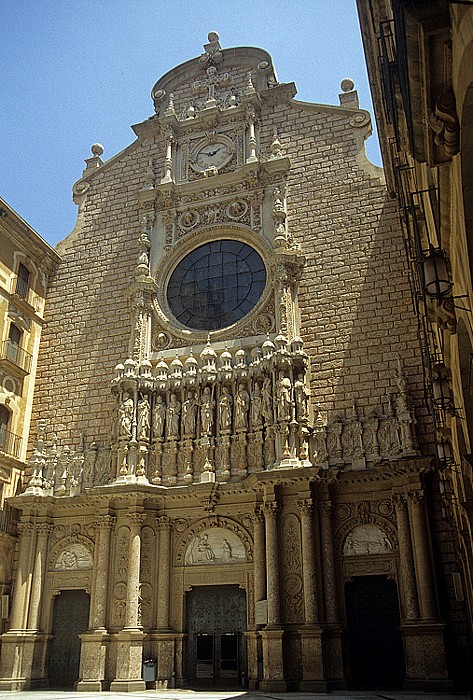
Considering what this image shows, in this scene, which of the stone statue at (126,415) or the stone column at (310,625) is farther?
the stone statue at (126,415)

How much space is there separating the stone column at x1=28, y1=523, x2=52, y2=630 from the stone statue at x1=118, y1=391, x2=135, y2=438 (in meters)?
3.27

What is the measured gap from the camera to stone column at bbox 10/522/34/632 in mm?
16891

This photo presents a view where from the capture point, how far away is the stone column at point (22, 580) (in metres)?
16.9

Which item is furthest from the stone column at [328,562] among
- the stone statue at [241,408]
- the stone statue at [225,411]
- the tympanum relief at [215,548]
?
the stone statue at [225,411]

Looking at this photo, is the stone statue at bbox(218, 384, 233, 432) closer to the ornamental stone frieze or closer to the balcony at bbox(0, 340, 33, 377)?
the ornamental stone frieze

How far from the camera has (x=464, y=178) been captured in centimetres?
538

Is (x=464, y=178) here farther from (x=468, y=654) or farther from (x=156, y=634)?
(x=156, y=634)

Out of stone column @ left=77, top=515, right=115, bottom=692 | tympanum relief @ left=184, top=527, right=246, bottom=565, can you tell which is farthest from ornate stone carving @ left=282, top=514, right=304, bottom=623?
stone column @ left=77, top=515, right=115, bottom=692

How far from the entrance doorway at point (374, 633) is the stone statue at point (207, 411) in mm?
5048

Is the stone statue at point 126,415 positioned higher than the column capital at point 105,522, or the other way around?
the stone statue at point 126,415

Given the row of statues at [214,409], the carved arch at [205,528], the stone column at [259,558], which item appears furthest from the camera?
the row of statues at [214,409]

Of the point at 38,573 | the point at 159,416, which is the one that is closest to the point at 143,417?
the point at 159,416

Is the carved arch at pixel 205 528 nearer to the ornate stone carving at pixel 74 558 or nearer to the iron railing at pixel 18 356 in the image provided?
the ornate stone carving at pixel 74 558

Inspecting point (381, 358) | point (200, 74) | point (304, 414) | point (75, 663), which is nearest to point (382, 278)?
point (381, 358)
